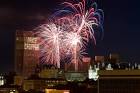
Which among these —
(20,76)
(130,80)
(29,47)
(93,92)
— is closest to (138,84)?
(130,80)

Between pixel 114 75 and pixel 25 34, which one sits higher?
pixel 25 34

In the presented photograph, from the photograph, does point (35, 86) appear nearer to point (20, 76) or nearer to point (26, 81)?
point (26, 81)

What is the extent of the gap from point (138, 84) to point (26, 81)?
48763mm

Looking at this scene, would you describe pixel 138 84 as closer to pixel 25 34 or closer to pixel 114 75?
pixel 114 75

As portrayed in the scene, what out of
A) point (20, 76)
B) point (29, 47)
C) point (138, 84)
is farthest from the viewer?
point (29, 47)

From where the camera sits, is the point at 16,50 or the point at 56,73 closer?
the point at 56,73

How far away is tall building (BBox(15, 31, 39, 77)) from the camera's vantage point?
129125 millimetres

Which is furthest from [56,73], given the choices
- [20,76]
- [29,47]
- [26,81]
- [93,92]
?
[93,92]

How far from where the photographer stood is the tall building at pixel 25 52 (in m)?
129

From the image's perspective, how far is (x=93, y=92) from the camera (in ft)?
267

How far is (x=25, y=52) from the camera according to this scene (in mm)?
131875

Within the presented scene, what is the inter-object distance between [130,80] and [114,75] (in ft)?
7.14

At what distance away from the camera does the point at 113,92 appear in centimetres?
6662

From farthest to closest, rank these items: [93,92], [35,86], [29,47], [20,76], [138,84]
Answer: [29,47], [20,76], [35,86], [93,92], [138,84]
